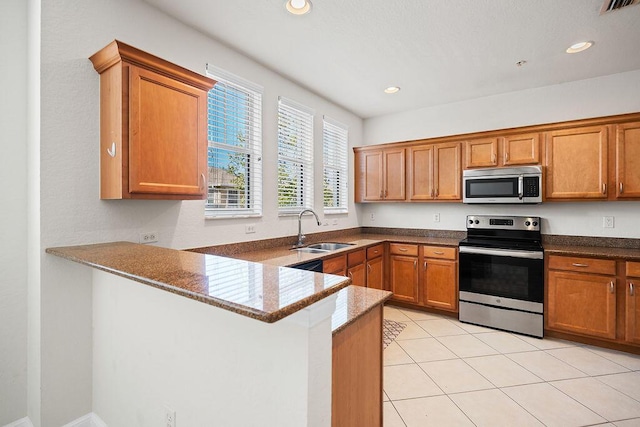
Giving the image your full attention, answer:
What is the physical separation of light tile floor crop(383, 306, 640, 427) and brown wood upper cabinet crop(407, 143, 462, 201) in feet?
5.59

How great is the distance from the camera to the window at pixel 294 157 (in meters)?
3.37

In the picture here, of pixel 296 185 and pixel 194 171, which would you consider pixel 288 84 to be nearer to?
pixel 296 185

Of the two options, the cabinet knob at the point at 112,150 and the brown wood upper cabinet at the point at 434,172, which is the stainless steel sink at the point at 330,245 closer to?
the brown wood upper cabinet at the point at 434,172

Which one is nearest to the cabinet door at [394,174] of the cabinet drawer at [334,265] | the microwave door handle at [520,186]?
the microwave door handle at [520,186]

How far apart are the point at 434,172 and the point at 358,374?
325 centimetres

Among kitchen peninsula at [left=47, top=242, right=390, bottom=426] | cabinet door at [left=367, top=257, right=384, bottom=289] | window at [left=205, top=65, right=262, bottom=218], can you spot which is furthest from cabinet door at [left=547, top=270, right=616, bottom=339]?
window at [left=205, top=65, right=262, bottom=218]

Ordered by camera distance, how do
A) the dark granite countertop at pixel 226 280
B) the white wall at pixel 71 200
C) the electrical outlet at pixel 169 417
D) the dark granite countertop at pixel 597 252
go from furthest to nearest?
the dark granite countertop at pixel 597 252 < the white wall at pixel 71 200 < the electrical outlet at pixel 169 417 < the dark granite countertop at pixel 226 280

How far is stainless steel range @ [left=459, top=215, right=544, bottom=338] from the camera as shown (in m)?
3.13

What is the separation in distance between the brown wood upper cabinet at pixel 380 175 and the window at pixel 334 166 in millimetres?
262

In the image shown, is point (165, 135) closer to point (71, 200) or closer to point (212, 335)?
point (71, 200)

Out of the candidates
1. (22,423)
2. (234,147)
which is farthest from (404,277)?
(22,423)

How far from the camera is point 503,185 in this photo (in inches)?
Answer: 139

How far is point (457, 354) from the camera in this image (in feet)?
9.15

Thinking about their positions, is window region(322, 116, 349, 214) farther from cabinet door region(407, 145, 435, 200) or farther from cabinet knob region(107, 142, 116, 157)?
cabinet knob region(107, 142, 116, 157)
